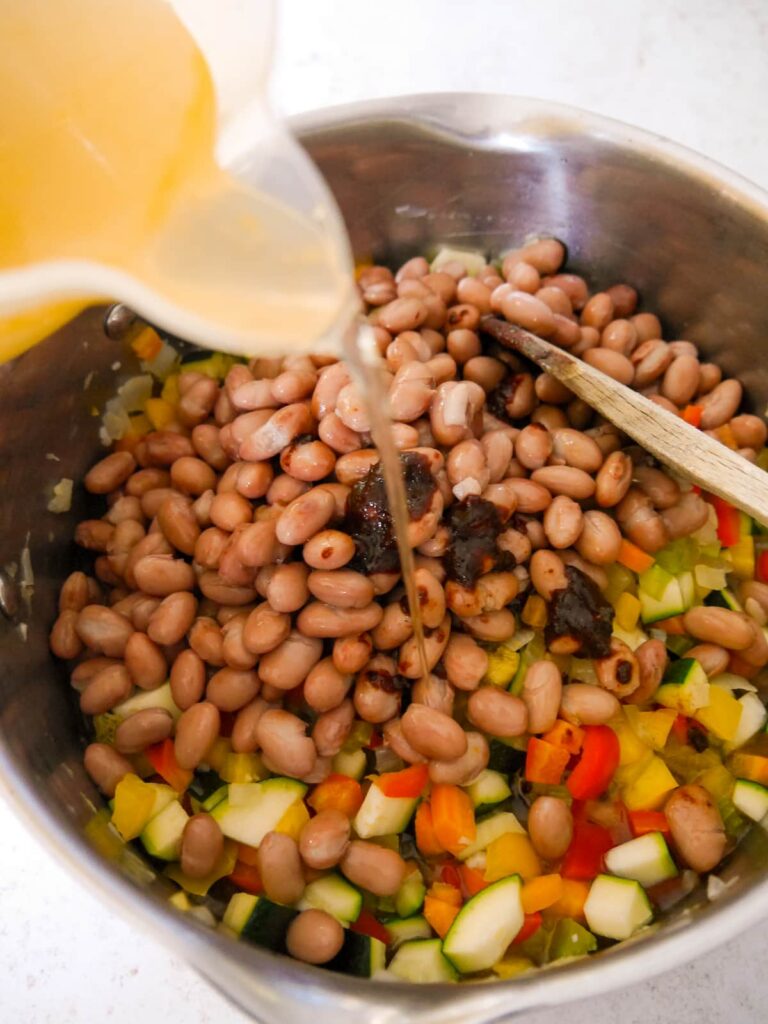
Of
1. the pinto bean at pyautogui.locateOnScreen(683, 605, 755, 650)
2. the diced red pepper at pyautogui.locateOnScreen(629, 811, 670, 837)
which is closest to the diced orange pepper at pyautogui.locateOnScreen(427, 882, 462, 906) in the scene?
the diced red pepper at pyautogui.locateOnScreen(629, 811, 670, 837)

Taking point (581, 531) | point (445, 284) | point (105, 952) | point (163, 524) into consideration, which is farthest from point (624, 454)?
point (105, 952)

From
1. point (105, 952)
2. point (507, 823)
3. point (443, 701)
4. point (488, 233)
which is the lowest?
point (105, 952)

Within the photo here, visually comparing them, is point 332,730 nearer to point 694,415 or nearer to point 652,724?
point 652,724

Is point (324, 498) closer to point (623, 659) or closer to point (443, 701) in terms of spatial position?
point (443, 701)

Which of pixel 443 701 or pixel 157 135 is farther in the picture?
pixel 443 701

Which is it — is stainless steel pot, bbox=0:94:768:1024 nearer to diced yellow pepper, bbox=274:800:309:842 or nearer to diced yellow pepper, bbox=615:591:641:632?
diced yellow pepper, bbox=274:800:309:842

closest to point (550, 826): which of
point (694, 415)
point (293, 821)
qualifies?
point (293, 821)
